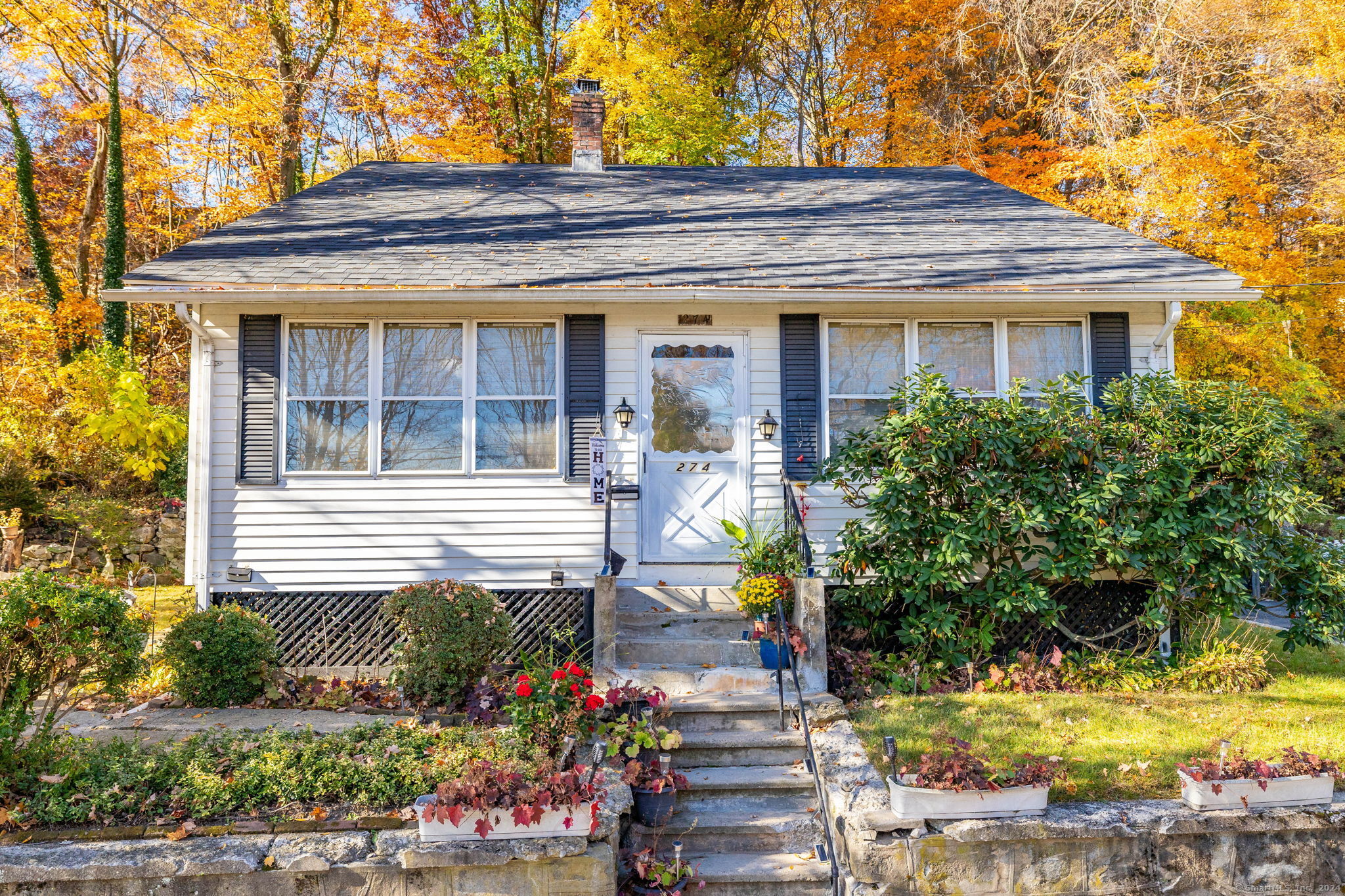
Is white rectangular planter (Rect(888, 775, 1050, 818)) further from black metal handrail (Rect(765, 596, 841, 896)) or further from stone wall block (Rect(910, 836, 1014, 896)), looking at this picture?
black metal handrail (Rect(765, 596, 841, 896))

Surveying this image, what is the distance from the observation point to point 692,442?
7207 mm

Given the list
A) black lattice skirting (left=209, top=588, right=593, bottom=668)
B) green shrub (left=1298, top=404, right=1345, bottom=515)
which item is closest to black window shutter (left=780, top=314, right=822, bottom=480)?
black lattice skirting (left=209, top=588, right=593, bottom=668)

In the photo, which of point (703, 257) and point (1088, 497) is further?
point (703, 257)

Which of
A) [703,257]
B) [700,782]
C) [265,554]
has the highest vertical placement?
[703,257]

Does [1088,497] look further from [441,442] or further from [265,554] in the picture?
[265,554]

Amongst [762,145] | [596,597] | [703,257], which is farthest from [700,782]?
[762,145]

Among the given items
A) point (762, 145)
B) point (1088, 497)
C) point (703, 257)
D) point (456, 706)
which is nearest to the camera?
point (456, 706)

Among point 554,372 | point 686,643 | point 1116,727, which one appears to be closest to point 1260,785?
point 1116,727

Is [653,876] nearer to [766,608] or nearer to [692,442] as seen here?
[766,608]

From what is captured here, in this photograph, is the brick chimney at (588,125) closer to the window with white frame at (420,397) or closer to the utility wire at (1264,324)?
the window with white frame at (420,397)

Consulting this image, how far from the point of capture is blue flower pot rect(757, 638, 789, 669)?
563 cm

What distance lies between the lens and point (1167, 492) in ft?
19.6

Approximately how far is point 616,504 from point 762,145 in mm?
14629

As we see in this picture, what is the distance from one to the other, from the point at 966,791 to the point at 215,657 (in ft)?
Answer: 16.6
